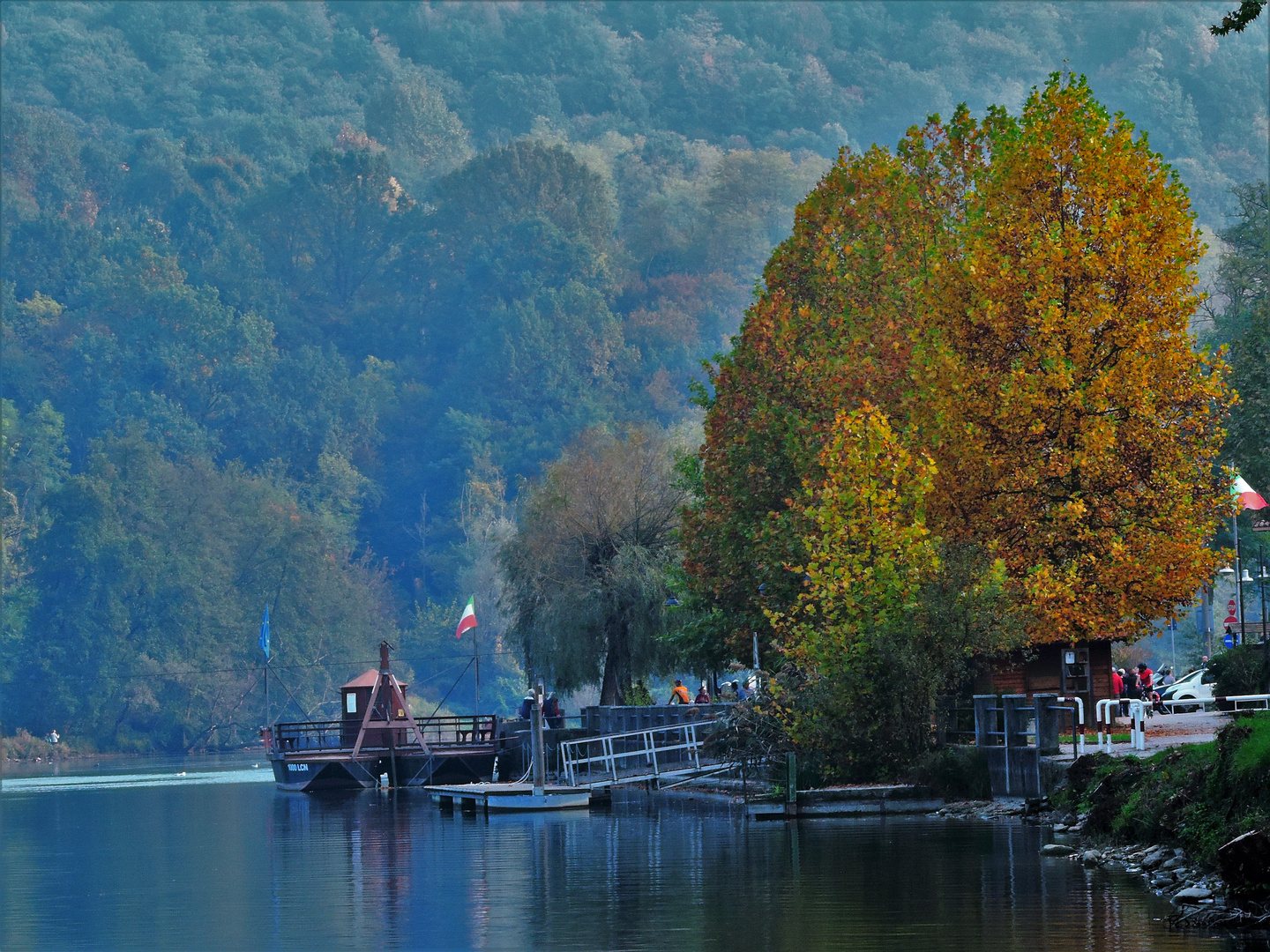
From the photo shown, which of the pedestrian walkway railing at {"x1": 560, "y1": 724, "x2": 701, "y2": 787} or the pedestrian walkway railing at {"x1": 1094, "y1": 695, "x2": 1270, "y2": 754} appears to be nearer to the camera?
the pedestrian walkway railing at {"x1": 1094, "y1": 695, "x2": 1270, "y2": 754}

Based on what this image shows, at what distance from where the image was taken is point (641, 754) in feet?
170

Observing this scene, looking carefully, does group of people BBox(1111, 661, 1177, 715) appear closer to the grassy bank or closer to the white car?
the white car

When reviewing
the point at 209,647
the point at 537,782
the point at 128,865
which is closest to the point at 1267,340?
the point at 537,782

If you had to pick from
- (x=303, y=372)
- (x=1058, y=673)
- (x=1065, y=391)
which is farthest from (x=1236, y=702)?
(x=303, y=372)

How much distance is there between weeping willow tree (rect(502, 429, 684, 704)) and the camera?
6384cm

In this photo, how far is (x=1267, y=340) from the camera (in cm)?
5062

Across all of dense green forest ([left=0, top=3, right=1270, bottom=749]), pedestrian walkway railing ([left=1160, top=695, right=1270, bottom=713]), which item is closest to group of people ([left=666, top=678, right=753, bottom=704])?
pedestrian walkway railing ([left=1160, top=695, right=1270, bottom=713])

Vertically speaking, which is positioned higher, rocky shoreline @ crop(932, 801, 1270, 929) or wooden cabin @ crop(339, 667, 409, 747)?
wooden cabin @ crop(339, 667, 409, 747)

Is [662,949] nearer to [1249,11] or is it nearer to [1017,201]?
[1249,11]

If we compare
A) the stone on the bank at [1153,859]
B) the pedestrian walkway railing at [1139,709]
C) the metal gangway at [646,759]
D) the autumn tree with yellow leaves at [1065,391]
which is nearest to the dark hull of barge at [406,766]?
the metal gangway at [646,759]

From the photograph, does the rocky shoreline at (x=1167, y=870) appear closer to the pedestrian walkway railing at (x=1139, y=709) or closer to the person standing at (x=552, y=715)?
the pedestrian walkway railing at (x=1139, y=709)

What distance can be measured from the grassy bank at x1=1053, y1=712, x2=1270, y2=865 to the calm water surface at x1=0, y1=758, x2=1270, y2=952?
111cm

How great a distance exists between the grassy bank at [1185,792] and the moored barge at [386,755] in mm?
32127

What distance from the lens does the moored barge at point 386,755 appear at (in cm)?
6166
